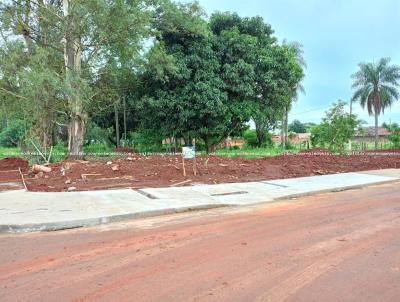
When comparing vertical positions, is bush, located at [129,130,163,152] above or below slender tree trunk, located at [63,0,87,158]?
below

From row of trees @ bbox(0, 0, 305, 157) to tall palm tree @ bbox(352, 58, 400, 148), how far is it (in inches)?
739

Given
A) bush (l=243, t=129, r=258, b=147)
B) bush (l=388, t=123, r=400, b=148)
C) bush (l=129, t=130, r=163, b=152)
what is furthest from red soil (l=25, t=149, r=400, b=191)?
bush (l=243, t=129, r=258, b=147)

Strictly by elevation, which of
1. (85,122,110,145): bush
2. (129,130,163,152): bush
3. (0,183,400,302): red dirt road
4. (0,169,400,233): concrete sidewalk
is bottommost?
(0,183,400,302): red dirt road

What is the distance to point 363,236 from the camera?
6332 mm

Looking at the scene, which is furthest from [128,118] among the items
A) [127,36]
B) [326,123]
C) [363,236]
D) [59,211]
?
[363,236]

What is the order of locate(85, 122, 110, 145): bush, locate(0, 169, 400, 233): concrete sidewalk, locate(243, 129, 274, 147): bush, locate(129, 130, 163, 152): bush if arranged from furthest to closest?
locate(243, 129, 274, 147): bush < locate(85, 122, 110, 145): bush < locate(129, 130, 163, 152): bush < locate(0, 169, 400, 233): concrete sidewalk

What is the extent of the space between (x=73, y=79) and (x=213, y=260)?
14099 mm

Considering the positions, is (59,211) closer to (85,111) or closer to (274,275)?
(274,275)

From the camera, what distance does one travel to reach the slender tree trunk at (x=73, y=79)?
17344 millimetres

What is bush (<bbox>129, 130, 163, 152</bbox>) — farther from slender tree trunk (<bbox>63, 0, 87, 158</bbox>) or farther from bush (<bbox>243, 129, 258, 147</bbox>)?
bush (<bbox>243, 129, 258, 147</bbox>)

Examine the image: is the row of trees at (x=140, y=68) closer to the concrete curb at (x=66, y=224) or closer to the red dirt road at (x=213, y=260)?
the concrete curb at (x=66, y=224)

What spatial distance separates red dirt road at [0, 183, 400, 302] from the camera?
4070 mm

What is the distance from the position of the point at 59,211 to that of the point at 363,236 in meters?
5.97

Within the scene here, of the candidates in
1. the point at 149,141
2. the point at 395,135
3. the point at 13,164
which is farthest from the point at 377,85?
the point at 13,164
